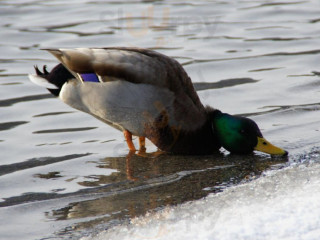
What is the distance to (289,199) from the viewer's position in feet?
11.1

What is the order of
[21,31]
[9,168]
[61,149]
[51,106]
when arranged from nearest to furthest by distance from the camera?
[9,168]
[61,149]
[51,106]
[21,31]

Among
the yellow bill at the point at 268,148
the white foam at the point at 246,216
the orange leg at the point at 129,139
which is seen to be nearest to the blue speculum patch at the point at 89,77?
the orange leg at the point at 129,139

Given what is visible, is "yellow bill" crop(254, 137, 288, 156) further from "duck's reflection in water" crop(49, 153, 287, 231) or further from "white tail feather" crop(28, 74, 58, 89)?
"white tail feather" crop(28, 74, 58, 89)

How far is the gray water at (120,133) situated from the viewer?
4066mm

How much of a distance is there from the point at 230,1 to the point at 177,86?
5.83 metres

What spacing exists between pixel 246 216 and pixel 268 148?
155 cm

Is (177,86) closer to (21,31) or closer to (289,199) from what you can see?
(289,199)

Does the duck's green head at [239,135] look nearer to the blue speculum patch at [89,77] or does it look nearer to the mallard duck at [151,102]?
the mallard duck at [151,102]

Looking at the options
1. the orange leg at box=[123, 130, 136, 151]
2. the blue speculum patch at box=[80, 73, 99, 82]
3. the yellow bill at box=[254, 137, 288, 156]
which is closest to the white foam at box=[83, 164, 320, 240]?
the yellow bill at box=[254, 137, 288, 156]

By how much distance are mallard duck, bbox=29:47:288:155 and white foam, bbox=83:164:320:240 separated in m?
1.00

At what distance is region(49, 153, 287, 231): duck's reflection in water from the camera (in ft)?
12.6

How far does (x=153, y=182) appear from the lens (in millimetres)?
4383

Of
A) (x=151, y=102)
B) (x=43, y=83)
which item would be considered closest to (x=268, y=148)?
(x=151, y=102)

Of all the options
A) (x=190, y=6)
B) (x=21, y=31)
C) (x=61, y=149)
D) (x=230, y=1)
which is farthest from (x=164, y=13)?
(x=61, y=149)
